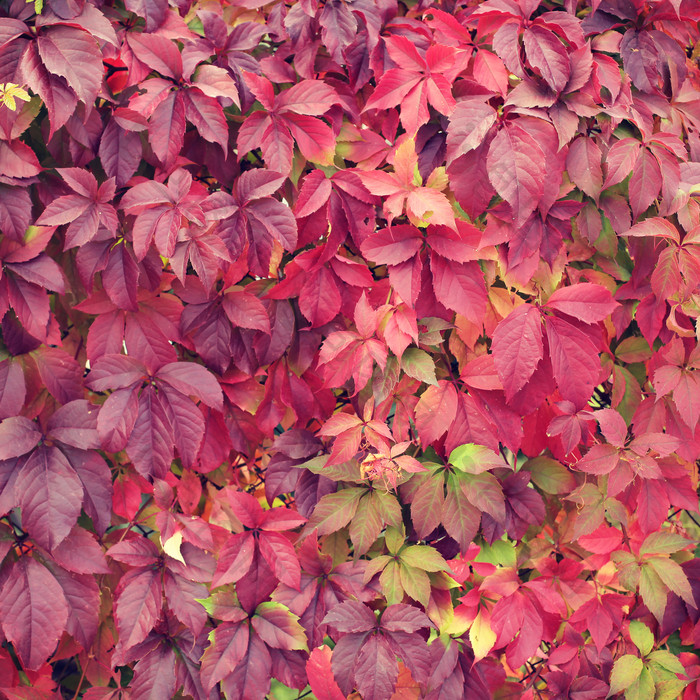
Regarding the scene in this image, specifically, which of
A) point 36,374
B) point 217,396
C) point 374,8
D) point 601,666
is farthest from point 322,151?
point 601,666

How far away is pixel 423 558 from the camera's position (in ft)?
4.22

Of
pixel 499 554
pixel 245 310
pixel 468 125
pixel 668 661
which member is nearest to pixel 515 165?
pixel 468 125

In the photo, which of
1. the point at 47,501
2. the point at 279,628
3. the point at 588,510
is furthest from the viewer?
the point at 588,510

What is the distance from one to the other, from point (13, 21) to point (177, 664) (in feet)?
4.09

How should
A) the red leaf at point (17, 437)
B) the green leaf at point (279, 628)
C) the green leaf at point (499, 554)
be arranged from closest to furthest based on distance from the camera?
the red leaf at point (17, 437), the green leaf at point (279, 628), the green leaf at point (499, 554)

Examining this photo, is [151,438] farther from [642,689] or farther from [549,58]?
[642,689]

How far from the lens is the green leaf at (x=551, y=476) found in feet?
4.65

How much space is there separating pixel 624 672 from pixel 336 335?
0.99 m

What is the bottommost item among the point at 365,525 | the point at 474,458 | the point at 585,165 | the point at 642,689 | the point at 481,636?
the point at 642,689

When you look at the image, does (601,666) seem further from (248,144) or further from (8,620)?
(248,144)

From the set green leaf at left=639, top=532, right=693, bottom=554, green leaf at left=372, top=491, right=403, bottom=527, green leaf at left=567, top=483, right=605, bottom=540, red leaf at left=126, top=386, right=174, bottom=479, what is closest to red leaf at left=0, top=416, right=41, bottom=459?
red leaf at left=126, top=386, right=174, bottom=479

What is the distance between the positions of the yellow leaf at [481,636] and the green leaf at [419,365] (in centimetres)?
55

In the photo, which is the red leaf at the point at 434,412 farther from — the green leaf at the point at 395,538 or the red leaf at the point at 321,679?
the red leaf at the point at 321,679

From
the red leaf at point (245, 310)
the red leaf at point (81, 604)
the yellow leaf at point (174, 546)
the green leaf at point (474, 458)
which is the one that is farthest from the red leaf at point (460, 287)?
the red leaf at point (81, 604)
